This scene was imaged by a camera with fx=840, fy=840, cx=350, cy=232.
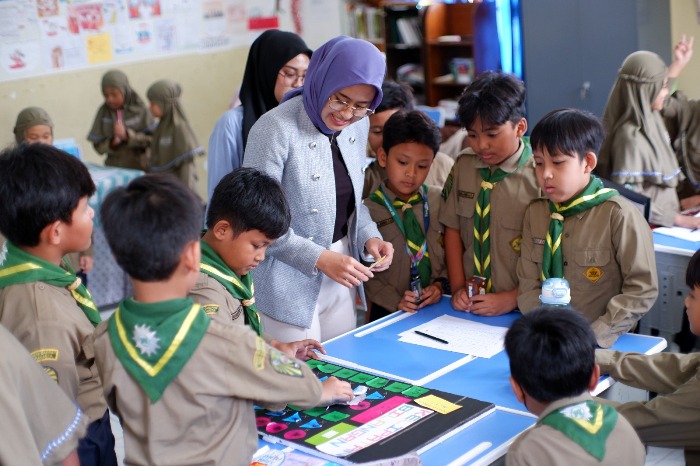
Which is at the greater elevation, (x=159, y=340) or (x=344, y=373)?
(x=159, y=340)

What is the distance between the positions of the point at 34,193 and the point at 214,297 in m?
0.48

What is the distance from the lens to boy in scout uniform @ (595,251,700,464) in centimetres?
213

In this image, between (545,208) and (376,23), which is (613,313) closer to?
(545,208)

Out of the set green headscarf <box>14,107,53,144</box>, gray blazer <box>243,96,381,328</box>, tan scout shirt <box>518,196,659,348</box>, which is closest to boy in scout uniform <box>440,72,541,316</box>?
tan scout shirt <box>518,196,659,348</box>

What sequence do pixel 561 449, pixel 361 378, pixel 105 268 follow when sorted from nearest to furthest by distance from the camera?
pixel 561 449
pixel 361 378
pixel 105 268

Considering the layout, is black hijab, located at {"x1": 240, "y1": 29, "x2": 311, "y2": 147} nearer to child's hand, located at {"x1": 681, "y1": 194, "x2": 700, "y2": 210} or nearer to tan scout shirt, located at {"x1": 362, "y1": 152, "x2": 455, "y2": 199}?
tan scout shirt, located at {"x1": 362, "y1": 152, "x2": 455, "y2": 199}

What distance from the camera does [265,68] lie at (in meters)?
3.32

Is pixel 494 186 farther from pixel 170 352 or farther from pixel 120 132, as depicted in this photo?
pixel 120 132

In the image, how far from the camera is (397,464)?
1.80 m

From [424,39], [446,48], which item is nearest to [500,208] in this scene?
[424,39]

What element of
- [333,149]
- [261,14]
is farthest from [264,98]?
[261,14]

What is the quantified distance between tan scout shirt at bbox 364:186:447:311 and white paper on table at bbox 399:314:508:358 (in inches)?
12.2

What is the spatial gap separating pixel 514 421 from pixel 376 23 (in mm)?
6925

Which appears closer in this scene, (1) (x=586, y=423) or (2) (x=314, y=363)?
(1) (x=586, y=423)
